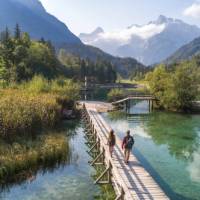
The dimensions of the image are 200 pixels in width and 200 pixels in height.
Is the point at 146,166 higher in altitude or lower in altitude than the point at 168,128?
lower

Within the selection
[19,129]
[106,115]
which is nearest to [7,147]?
[19,129]

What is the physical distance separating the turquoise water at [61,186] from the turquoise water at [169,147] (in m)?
5.19

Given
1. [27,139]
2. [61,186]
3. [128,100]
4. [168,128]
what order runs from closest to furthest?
1. [61,186]
2. [27,139]
3. [168,128]
4. [128,100]

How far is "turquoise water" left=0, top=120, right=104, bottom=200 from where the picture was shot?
23.1 m

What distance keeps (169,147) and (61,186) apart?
55.7 ft

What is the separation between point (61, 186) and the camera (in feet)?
81.5

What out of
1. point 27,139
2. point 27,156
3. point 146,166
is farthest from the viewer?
point 27,139

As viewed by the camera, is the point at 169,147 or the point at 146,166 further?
the point at 169,147

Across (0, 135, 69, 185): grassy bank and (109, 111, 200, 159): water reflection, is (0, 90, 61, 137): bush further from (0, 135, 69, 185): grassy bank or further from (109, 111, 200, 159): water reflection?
(109, 111, 200, 159): water reflection

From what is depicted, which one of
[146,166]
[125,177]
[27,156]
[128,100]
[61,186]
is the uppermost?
[128,100]

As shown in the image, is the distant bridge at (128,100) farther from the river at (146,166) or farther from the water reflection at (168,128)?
the river at (146,166)

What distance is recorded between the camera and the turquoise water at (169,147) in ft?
86.3

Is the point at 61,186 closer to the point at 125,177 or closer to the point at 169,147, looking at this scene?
the point at 125,177

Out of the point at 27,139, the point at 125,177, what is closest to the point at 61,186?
the point at 125,177
